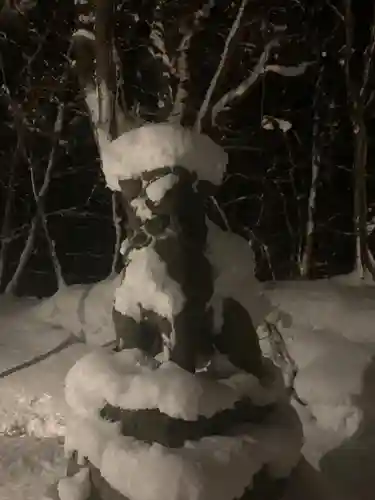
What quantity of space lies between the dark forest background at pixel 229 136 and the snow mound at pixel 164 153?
3624 mm

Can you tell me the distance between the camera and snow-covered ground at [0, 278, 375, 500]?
3.57m

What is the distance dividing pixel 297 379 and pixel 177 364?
6.05 feet

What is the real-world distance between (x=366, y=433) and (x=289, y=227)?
305 centimetres

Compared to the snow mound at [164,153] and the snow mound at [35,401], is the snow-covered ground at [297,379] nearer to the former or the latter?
the snow mound at [35,401]

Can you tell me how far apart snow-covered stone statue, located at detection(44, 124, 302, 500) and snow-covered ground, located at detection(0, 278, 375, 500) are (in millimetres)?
402

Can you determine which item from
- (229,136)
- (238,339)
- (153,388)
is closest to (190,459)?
(153,388)

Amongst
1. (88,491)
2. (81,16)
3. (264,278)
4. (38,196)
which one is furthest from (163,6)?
(88,491)

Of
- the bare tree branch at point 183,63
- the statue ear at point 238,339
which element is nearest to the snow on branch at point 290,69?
the bare tree branch at point 183,63

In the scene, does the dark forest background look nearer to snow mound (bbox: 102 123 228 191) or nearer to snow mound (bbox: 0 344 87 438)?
snow mound (bbox: 0 344 87 438)

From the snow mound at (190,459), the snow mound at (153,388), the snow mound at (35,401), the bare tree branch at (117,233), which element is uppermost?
the snow mound at (153,388)

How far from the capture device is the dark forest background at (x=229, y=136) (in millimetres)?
6309

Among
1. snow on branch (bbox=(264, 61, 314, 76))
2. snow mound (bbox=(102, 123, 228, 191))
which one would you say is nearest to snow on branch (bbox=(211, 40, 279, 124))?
snow on branch (bbox=(264, 61, 314, 76))

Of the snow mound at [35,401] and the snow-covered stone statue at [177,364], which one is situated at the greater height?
the snow-covered stone statue at [177,364]

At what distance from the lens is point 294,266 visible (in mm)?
6656
